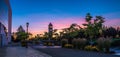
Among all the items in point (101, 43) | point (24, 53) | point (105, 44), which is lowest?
point (24, 53)

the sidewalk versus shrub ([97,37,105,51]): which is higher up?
shrub ([97,37,105,51])

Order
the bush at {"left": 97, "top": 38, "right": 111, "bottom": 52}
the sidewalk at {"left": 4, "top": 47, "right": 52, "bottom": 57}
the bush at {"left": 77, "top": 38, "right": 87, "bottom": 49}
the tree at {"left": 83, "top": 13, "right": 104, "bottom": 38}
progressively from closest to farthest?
the sidewalk at {"left": 4, "top": 47, "right": 52, "bottom": 57} < the bush at {"left": 97, "top": 38, "right": 111, "bottom": 52} < the bush at {"left": 77, "top": 38, "right": 87, "bottom": 49} < the tree at {"left": 83, "top": 13, "right": 104, "bottom": 38}

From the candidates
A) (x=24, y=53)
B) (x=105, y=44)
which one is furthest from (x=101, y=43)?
(x=24, y=53)

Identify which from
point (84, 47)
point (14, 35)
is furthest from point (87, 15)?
point (14, 35)

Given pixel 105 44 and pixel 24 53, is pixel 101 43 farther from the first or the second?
pixel 24 53

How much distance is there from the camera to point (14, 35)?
133 meters

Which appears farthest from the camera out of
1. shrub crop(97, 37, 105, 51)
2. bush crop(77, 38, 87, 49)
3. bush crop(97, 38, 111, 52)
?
bush crop(77, 38, 87, 49)

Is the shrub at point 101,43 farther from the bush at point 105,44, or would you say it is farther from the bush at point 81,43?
the bush at point 81,43

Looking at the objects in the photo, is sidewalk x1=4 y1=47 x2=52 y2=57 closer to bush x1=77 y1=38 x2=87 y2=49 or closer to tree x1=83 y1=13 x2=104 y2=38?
bush x1=77 y1=38 x2=87 y2=49

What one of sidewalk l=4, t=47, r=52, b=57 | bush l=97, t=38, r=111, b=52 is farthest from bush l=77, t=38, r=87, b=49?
sidewalk l=4, t=47, r=52, b=57

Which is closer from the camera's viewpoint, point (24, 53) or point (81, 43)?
point (24, 53)

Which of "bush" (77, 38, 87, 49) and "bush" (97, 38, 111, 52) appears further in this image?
"bush" (77, 38, 87, 49)

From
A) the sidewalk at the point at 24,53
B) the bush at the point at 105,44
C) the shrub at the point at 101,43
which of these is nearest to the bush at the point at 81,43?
the shrub at the point at 101,43

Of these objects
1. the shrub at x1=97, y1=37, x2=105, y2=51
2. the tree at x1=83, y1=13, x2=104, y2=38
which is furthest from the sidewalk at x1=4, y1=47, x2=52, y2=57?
the tree at x1=83, y1=13, x2=104, y2=38
